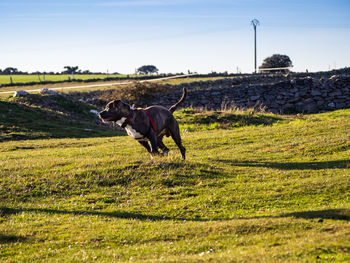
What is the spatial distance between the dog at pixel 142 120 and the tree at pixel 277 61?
94.0 metres

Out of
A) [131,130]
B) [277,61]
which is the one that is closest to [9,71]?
[277,61]

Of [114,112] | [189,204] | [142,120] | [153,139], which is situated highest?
[114,112]

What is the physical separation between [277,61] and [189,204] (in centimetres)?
10082

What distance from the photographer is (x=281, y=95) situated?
4556cm

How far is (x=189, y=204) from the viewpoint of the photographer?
11469 millimetres

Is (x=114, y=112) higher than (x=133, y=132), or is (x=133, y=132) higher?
(x=114, y=112)

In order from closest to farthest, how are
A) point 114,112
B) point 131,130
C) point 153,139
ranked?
point 114,112, point 131,130, point 153,139

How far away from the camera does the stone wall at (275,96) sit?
144 feet

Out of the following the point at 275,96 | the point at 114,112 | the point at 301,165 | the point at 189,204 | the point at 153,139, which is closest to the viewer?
the point at 189,204

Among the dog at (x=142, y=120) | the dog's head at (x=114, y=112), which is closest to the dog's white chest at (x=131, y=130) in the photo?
the dog at (x=142, y=120)

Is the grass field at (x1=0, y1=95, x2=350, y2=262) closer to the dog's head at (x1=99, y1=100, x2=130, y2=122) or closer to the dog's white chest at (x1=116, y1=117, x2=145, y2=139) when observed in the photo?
the dog's white chest at (x1=116, y1=117, x2=145, y2=139)

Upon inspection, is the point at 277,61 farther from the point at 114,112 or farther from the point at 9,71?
the point at 114,112

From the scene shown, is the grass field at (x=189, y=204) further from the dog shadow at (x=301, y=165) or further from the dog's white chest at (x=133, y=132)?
the dog's white chest at (x=133, y=132)

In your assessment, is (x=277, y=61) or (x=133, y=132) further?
(x=277, y=61)
